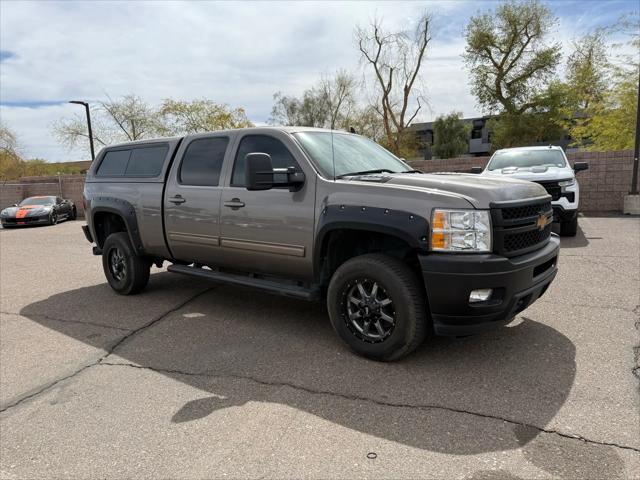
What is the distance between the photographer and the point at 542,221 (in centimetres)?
373

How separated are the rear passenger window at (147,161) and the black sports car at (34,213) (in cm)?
1431

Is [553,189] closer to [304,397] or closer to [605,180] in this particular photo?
[605,180]

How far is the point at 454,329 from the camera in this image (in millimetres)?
3320

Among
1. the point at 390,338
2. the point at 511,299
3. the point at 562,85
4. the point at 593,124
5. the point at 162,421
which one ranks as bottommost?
the point at 162,421

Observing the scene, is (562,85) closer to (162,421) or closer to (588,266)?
(588,266)

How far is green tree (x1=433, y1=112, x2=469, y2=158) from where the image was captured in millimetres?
51719

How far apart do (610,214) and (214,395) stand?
13.5m

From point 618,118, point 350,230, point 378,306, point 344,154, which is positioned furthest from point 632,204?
point 378,306

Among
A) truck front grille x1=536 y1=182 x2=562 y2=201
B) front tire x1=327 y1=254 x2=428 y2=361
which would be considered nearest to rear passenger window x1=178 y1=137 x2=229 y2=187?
front tire x1=327 y1=254 x2=428 y2=361

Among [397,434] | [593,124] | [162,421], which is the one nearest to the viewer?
[397,434]

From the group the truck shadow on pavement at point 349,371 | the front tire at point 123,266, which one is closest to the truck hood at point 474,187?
the truck shadow on pavement at point 349,371

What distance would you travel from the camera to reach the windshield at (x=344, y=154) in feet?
13.6

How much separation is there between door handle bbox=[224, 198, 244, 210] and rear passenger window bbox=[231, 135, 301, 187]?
16cm

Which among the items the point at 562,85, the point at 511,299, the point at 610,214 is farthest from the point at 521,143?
the point at 511,299
